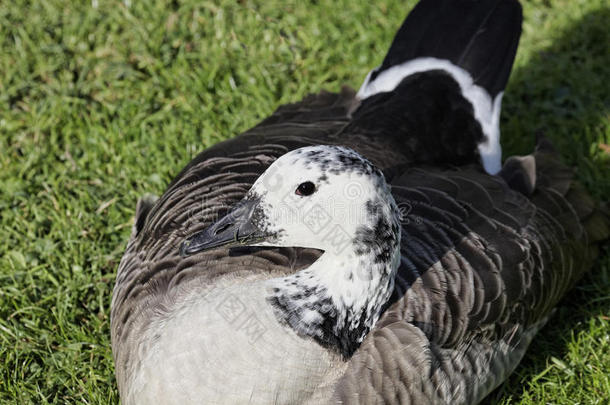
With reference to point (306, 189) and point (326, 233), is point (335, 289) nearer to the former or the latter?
point (326, 233)

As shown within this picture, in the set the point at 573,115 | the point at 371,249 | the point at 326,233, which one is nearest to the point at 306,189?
the point at 326,233

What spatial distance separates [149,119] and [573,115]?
2.86 m

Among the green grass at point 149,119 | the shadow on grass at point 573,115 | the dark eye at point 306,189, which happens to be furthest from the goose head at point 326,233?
the shadow on grass at point 573,115

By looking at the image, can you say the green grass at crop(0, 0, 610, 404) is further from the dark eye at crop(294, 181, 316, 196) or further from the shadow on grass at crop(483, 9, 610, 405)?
the dark eye at crop(294, 181, 316, 196)

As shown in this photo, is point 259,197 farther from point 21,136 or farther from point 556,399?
point 21,136

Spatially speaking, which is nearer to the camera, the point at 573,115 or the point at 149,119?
the point at 149,119

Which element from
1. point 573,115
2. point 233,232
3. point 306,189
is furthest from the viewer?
point 573,115

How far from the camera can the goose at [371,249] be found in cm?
263

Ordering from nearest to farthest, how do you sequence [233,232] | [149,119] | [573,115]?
[233,232] → [149,119] → [573,115]

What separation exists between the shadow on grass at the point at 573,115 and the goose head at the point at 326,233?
5.02 feet

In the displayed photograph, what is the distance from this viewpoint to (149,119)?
493cm

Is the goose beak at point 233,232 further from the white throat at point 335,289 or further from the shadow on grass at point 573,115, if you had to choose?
the shadow on grass at point 573,115

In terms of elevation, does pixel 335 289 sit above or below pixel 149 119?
above

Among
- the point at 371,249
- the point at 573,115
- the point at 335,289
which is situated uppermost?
the point at 371,249
